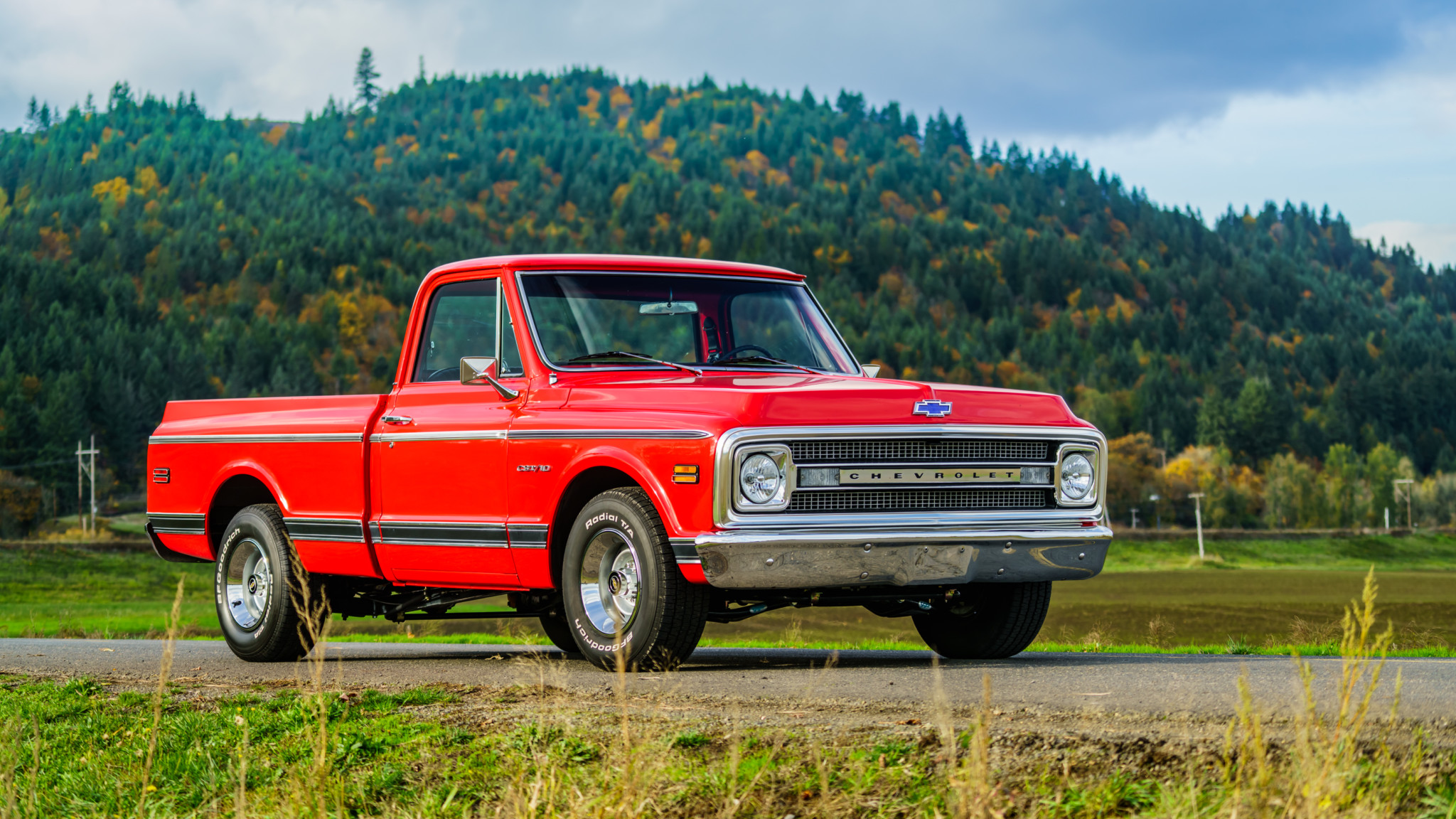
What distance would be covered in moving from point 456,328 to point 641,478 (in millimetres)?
2354

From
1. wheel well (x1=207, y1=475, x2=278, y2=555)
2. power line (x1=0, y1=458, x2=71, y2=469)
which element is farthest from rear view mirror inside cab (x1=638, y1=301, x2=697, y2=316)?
power line (x1=0, y1=458, x2=71, y2=469)

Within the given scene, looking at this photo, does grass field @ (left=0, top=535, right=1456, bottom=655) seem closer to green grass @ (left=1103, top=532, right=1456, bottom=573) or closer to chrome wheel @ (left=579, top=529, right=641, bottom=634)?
green grass @ (left=1103, top=532, right=1456, bottom=573)

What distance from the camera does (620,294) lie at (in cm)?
911

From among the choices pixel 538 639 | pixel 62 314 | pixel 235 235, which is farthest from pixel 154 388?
pixel 538 639

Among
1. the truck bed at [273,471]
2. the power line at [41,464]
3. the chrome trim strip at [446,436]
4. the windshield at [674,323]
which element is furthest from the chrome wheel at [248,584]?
the power line at [41,464]

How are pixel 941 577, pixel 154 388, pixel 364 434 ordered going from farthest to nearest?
pixel 154 388 < pixel 364 434 < pixel 941 577

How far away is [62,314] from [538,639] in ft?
468

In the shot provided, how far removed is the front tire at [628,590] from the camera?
770 cm

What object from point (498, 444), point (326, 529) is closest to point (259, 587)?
point (326, 529)

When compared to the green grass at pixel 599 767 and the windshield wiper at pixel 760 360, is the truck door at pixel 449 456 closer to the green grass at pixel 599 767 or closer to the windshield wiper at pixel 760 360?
the windshield wiper at pixel 760 360

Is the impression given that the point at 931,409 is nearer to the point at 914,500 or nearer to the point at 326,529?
the point at 914,500

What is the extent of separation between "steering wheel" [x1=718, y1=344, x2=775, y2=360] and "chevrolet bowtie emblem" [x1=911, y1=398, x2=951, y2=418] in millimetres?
1659

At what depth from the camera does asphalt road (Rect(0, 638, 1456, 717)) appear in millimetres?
6523

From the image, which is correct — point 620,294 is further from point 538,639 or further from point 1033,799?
point 538,639
